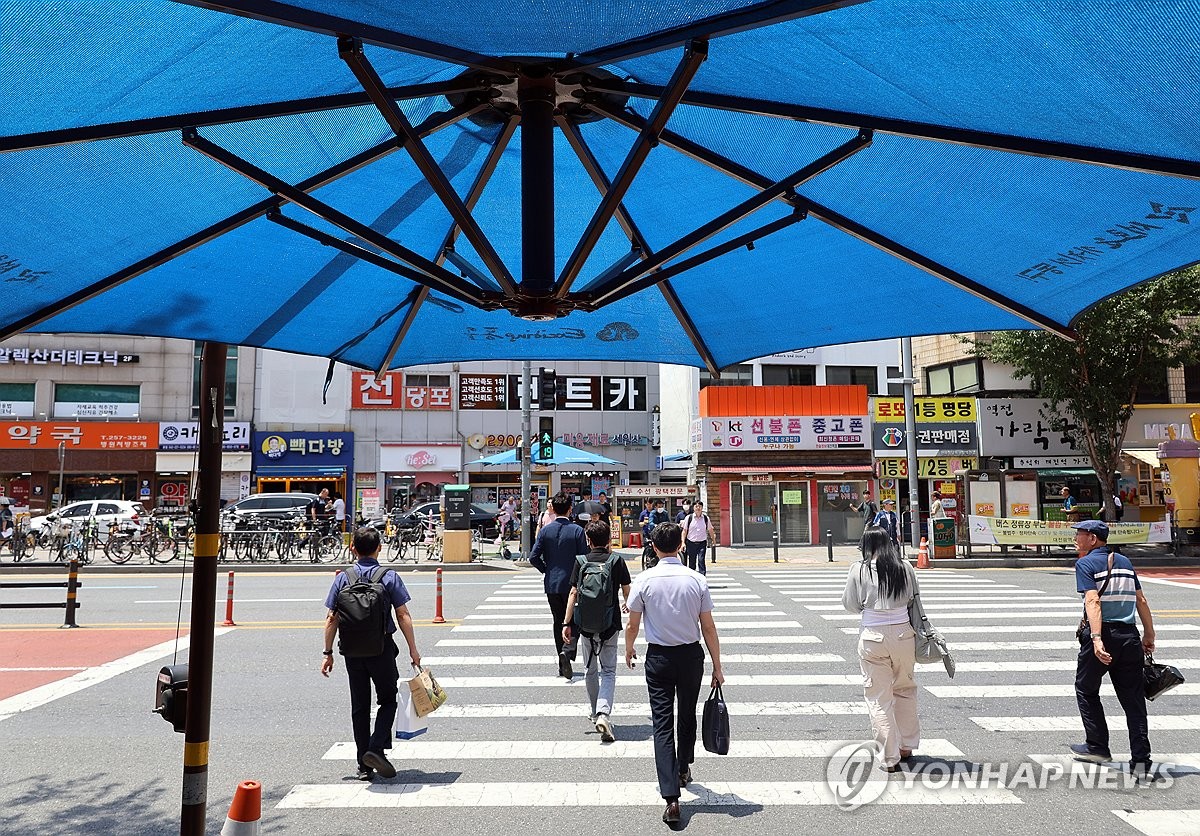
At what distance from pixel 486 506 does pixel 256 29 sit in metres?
35.2

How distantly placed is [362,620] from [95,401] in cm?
4094

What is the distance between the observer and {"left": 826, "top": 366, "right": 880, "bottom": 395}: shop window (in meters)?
39.5

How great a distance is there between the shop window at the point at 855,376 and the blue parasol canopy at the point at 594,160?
35180 mm

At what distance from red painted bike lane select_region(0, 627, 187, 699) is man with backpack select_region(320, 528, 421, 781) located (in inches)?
206

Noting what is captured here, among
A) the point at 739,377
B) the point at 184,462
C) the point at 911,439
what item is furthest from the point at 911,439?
the point at 184,462

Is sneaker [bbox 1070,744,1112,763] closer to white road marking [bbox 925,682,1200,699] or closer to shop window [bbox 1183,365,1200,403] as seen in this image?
white road marking [bbox 925,682,1200,699]

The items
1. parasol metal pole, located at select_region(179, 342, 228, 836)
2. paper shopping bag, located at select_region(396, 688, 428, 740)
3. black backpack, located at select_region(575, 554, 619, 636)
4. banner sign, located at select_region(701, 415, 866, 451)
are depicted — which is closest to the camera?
parasol metal pole, located at select_region(179, 342, 228, 836)

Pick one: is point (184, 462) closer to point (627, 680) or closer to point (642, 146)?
point (627, 680)

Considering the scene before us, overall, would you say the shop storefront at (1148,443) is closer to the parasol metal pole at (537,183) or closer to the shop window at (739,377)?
the shop window at (739,377)

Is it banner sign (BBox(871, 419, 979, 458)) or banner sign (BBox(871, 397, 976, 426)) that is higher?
banner sign (BBox(871, 397, 976, 426))

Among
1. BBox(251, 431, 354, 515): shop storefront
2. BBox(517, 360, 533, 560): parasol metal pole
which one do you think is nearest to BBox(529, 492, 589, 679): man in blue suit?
BBox(517, 360, 533, 560): parasol metal pole

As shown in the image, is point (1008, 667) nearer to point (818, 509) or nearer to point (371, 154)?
point (371, 154)

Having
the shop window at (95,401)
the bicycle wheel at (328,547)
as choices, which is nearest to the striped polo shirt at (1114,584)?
the bicycle wheel at (328,547)

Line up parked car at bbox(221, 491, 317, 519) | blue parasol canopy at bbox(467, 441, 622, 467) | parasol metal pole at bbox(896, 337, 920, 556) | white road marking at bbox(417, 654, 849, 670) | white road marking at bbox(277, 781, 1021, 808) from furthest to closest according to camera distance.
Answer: parked car at bbox(221, 491, 317, 519) < parasol metal pole at bbox(896, 337, 920, 556) < blue parasol canopy at bbox(467, 441, 622, 467) < white road marking at bbox(417, 654, 849, 670) < white road marking at bbox(277, 781, 1021, 808)
